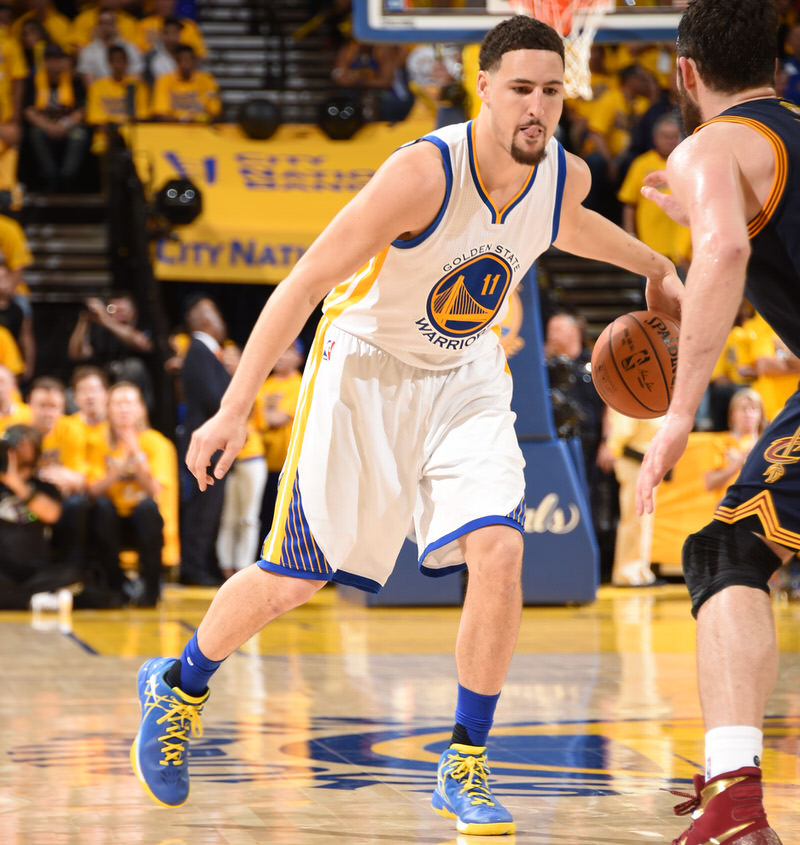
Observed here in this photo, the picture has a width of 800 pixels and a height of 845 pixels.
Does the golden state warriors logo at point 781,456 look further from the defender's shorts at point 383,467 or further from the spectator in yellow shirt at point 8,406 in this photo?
the spectator in yellow shirt at point 8,406

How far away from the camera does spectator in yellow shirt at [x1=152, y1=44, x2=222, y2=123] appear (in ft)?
43.4

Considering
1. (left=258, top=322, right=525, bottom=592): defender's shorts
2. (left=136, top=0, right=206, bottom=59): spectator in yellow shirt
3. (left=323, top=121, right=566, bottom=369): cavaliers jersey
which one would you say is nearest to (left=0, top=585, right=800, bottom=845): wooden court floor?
(left=258, top=322, right=525, bottom=592): defender's shorts

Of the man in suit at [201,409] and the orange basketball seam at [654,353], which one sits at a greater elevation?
the orange basketball seam at [654,353]

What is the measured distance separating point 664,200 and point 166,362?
8152mm

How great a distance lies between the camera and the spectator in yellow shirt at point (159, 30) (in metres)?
13.9

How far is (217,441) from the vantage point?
11.0ft

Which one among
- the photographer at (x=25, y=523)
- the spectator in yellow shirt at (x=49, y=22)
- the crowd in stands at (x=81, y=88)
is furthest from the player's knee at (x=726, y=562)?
the spectator in yellow shirt at (x=49, y=22)

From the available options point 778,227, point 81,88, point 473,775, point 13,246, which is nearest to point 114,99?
point 81,88

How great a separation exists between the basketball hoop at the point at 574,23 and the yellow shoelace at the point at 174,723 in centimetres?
437

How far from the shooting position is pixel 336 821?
12.2 ft

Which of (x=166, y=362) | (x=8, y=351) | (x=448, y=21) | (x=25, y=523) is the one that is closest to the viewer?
(x=448, y=21)

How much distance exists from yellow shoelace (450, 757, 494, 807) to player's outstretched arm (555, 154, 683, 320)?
1.46 m

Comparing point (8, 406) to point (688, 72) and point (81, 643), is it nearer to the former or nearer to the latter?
point (81, 643)

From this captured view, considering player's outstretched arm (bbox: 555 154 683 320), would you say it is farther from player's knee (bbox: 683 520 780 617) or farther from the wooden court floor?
Answer: the wooden court floor
